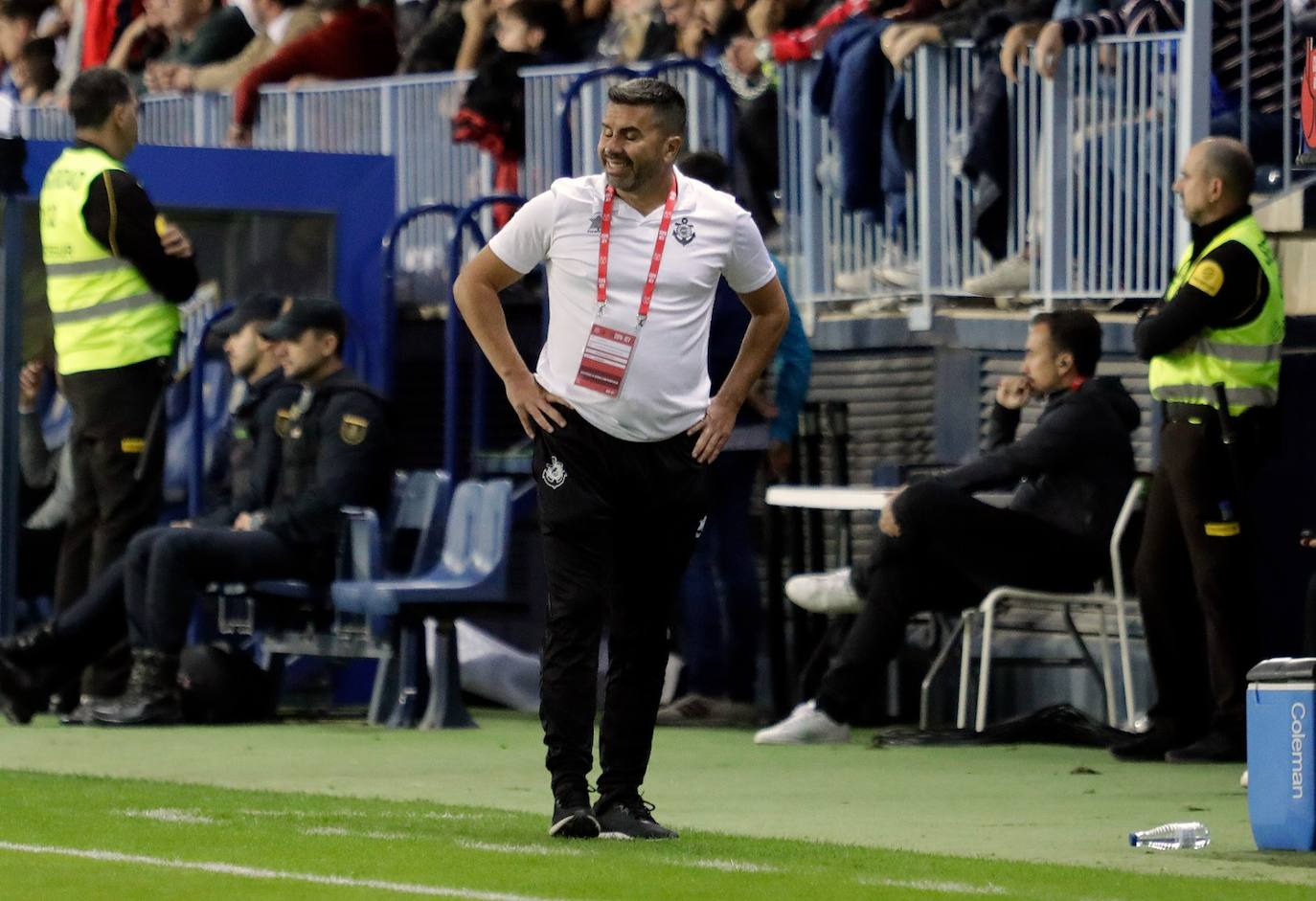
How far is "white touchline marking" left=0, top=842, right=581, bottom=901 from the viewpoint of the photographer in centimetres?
601

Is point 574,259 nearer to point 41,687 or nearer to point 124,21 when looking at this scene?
point 41,687

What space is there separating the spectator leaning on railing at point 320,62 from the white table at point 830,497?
587 cm

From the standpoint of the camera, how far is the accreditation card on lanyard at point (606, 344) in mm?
7176

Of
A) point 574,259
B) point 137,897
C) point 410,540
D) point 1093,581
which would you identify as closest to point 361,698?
point 410,540

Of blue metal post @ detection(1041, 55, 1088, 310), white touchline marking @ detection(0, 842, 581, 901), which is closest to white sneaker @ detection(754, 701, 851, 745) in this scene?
blue metal post @ detection(1041, 55, 1088, 310)

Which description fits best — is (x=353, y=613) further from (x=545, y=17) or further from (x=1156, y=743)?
(x=545, y=17)

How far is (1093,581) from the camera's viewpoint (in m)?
10.9

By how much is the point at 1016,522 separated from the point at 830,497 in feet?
2.93

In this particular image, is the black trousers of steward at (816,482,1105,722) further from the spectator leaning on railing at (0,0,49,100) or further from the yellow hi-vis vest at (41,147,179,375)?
the spectator leaning on railing at (0,0,49,100)

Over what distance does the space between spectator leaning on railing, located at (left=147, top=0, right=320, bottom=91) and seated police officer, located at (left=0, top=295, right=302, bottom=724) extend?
15.7 feet

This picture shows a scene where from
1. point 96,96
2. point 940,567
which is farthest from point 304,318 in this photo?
point 940,567

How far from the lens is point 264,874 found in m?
6.37

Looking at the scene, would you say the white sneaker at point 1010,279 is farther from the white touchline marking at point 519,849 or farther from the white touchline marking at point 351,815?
the white touchline marking at point 519,849

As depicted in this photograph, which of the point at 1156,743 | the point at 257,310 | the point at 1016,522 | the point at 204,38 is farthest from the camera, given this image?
the point at 204,38
